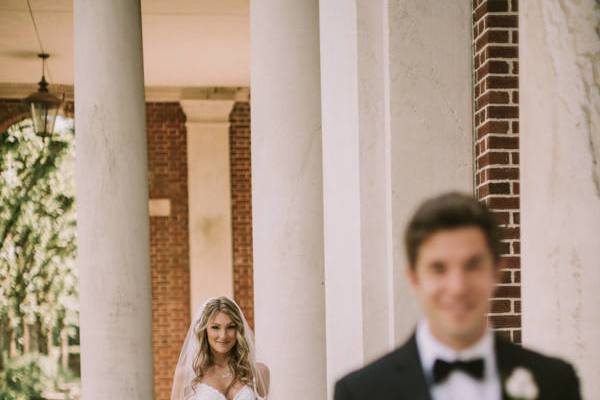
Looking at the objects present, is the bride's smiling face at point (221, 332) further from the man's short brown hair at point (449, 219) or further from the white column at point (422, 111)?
the man's short brown hair at point (449, 219)

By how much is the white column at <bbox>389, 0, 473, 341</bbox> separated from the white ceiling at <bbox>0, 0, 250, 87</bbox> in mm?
7987

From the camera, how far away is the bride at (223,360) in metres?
8.69

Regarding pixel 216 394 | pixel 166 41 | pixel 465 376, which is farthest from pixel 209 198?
pixel 465 376

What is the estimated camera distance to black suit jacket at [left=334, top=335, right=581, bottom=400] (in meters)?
2.62

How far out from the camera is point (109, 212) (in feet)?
31.2

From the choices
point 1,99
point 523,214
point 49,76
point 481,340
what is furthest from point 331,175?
point 1,99

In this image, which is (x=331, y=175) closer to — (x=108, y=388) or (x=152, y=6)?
(x=108, y=388)

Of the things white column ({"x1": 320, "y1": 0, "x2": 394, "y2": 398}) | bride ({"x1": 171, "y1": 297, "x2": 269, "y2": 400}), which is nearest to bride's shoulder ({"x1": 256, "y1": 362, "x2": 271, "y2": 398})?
bride ({"x1": 171, "y1": 297, "x2": 269, "y2": 400})

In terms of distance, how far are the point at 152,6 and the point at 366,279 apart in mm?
8785

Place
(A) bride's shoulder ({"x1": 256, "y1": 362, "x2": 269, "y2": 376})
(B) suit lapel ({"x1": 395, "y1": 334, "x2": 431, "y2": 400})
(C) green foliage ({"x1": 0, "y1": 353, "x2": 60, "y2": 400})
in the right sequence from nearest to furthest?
(B) suit lapel ({"x1": 395, "y1": 334, "x2": 431, "y2": 400})
(A) bride's shoulder ({"x1": 256, "y1": 362, "x2": 269, "y2": 376})
(C) green foliage ({"x1": 0, "y1": 353, "x2": 60, "y2": 400})

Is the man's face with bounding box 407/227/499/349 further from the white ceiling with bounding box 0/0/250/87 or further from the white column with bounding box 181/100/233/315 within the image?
the white column with bounding box 181/100/233/315

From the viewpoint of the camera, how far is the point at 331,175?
779 centimetres

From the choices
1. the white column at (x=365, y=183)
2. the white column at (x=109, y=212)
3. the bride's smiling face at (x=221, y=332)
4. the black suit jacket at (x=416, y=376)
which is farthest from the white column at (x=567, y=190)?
the white column at (x=109, y=212)

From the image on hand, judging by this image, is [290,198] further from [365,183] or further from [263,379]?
[263,379]
